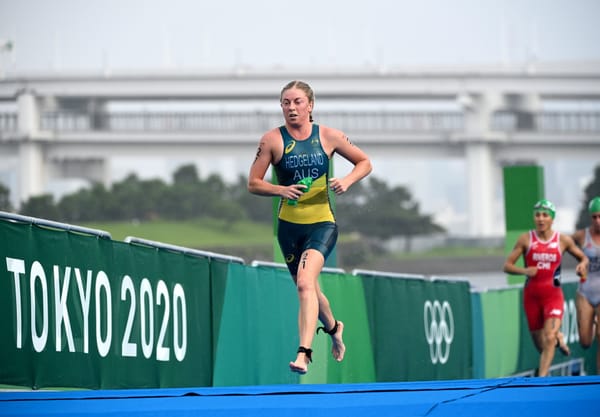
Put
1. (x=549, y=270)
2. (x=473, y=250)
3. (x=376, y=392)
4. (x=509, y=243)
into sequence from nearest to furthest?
(x=376, y=392) < (x=549, y=270) < (x=509, y=243) < (x=473, y=250)

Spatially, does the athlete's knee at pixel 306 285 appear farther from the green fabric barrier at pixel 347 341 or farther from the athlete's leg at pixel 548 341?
the athlete's leg at pixel 548 341

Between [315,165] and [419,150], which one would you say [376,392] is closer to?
[315,165]

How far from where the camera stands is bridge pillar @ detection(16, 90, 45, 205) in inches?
3976

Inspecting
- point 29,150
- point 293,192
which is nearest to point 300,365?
point 293,192

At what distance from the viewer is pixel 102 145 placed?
103750 millimetres

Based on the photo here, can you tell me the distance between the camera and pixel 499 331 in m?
16.4

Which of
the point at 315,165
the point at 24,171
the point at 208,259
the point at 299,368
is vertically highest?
the point at 24,171

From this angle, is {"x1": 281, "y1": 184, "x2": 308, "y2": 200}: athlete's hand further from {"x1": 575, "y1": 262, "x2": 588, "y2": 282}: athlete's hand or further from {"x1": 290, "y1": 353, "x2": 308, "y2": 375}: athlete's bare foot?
{"x1": 575, "y1": 262, "x2": 588, "y2": 282}: athlete's hand

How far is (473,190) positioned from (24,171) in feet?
123

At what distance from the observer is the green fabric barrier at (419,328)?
1294 cm

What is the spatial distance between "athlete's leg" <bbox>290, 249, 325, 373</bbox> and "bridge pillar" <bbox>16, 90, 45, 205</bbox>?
310 feet

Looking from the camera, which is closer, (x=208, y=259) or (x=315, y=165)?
(x=315, y=165)

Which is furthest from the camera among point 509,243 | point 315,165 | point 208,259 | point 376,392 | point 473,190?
point 473,190

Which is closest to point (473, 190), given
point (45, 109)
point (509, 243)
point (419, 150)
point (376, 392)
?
point (419, 150)
